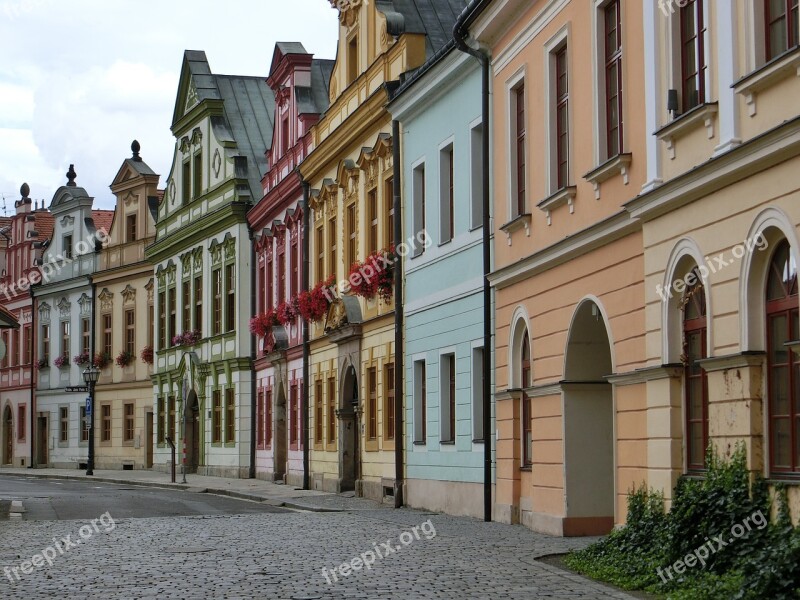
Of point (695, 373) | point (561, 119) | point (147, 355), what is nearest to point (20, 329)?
point (147, 355)

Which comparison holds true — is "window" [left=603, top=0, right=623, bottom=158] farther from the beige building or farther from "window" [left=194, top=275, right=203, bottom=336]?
the beige building

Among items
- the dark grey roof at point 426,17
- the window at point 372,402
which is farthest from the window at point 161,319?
the dark grey roof at point 426,17

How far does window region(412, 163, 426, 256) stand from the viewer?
94.8 ft

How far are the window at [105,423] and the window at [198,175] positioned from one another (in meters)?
13.4

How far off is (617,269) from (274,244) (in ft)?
85.1

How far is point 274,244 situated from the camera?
43.0 m

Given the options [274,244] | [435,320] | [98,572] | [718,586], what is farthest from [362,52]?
[718,586]

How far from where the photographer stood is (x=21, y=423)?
67.5 m

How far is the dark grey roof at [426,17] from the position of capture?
3031 centimetres

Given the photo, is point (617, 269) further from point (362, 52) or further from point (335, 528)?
point (362, 52)

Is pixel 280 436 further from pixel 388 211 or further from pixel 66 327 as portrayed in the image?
pixel 66 327

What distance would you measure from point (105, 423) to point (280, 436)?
67.0 feet

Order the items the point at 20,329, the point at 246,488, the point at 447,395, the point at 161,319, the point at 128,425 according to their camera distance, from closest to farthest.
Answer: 1. the point at 447,395
2. the point at 246,488
3. the point at 161,319
4. the point at 128,425
5. the point at 20,329

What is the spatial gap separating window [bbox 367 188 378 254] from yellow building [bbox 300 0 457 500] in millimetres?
21
